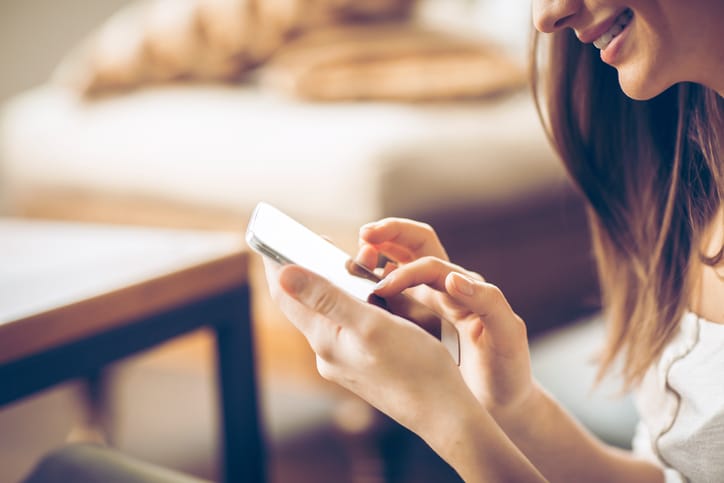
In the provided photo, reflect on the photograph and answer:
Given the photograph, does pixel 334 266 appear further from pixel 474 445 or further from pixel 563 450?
pixel 563 450

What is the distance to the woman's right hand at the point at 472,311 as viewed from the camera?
0.54 m

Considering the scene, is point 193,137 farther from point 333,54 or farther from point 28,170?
point 28,170

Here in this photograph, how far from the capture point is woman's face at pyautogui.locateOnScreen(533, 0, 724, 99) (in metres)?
0.55

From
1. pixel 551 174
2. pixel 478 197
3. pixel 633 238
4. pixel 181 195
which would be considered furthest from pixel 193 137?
pixel 633 238

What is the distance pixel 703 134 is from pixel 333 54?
978 mm

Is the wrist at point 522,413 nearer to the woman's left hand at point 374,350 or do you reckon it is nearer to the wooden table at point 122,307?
the woman's left hand at point 374,350

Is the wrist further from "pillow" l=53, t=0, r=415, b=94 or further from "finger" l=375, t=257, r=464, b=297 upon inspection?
"pillow" l=53, t=0, r=415, b=94

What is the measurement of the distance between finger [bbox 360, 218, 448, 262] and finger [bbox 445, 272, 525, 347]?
3.1 inches

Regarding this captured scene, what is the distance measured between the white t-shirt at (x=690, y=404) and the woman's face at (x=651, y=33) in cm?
19

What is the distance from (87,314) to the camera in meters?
0.77

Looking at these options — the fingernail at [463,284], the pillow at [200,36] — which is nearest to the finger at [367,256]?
the fingernail at [463,284]

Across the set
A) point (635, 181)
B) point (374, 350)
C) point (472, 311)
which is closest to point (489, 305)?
point (472, 311)

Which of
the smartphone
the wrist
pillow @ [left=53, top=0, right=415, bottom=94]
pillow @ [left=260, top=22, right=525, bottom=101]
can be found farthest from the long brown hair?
pillow @ [left=53, top=0, right=415, bottom=94]

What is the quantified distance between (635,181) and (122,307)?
0.48 metres
